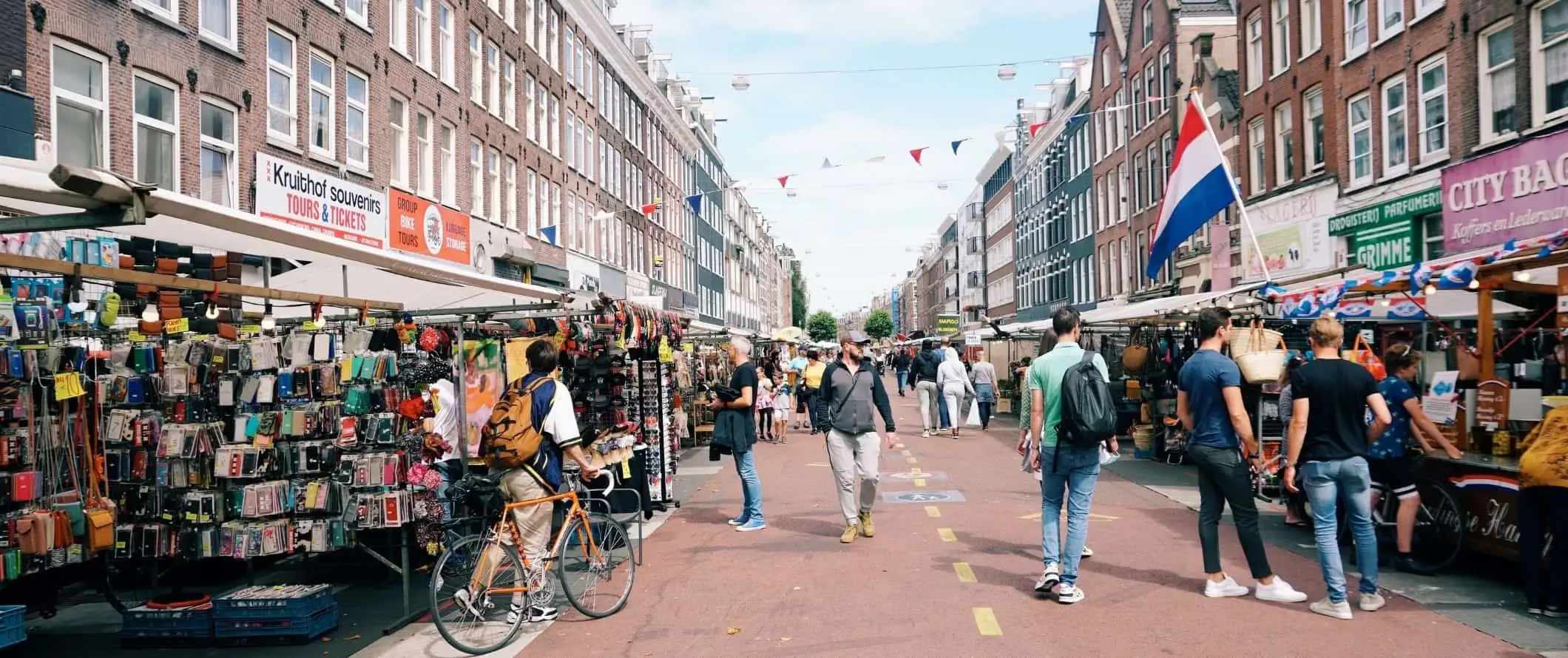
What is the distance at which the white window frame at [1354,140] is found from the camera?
72.5 ft

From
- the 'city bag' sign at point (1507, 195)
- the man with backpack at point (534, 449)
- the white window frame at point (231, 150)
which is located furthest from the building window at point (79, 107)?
the 'city bag' sign at point (1507, 195)

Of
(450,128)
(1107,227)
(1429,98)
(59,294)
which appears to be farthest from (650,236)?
(59,294)

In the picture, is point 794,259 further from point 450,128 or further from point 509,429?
point 509,429

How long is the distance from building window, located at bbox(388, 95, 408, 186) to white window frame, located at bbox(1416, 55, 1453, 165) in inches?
784

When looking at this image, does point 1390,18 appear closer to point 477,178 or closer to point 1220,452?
point 1220,452

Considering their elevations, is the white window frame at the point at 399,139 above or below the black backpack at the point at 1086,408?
above

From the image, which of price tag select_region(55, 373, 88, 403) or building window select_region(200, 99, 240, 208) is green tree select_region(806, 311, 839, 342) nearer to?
building window select_region(200, 99, 240, 208)

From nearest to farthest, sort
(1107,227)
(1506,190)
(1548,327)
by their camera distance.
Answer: (1548,327) → (1506,190) → (1107,227)

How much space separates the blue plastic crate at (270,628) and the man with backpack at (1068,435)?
4.52 meters

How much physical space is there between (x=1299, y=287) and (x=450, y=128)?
1925 cm

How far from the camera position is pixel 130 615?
639 centimetres

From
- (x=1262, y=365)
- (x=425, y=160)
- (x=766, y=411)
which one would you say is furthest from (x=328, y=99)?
(x=1262, y=365)

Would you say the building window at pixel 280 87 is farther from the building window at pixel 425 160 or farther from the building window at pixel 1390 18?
the building window at pixel 1390 18

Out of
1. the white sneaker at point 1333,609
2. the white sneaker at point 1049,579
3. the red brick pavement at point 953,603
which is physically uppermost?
the white sneaker at point 1049,579
